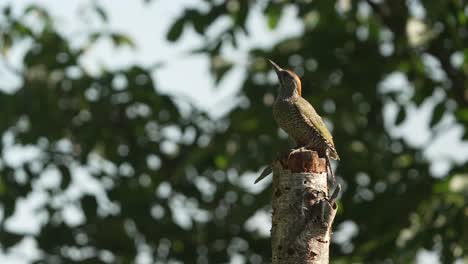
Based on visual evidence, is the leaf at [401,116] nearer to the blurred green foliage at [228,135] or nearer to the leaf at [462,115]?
the blurred green foliage at [228,135]

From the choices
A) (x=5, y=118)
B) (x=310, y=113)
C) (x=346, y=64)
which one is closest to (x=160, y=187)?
(x=5, y=118)

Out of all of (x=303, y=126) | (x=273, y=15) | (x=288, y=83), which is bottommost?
(x=303, y=126)

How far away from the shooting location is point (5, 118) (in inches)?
320

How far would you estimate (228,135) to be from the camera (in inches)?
294

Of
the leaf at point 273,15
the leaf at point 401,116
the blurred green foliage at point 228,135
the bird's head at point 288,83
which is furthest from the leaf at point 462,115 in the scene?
the bird's head at point 288,83

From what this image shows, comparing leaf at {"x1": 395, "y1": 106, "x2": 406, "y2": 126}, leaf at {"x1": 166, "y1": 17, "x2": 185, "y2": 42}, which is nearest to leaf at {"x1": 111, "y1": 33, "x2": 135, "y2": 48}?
leaf at {"x1": 166, "y1": 17, "x2": 185, "y2": 42}

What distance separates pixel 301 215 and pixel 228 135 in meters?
3.58

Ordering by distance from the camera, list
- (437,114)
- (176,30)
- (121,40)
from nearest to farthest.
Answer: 1. (437,114)
2. (176,30)
3. (121,40)

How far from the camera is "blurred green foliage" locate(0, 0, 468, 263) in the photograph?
7.26 metres

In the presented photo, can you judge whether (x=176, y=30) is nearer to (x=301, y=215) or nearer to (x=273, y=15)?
(x=273, y=15)

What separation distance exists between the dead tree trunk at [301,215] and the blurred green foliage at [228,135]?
8.42ft

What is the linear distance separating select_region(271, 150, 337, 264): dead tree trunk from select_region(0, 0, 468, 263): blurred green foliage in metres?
2.57

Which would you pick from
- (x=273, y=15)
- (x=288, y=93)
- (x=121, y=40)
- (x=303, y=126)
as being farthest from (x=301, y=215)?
(x=121, y=40)

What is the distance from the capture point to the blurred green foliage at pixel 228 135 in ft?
23.8
